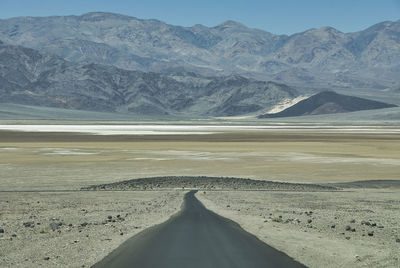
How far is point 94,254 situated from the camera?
14.1m

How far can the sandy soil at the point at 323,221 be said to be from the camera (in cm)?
1427

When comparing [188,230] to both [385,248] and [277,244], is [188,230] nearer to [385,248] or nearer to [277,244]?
[277,244]

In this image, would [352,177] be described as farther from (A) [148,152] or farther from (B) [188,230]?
(A) [148,152]

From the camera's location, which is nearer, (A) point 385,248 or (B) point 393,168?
(A) point 385,248

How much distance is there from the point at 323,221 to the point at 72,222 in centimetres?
854

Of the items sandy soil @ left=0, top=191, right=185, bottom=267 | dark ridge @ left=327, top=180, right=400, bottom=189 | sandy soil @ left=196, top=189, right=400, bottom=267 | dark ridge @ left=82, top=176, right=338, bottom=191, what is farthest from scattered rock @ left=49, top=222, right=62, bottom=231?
dark ridge @ left=327, top=180, right=400, bottom=189

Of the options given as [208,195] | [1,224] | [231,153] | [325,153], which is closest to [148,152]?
[231,153]

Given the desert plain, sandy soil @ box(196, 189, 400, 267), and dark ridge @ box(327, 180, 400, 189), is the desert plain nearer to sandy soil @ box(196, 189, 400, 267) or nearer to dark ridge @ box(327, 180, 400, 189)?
sandy soil @ box(196, 189, 400, 267)

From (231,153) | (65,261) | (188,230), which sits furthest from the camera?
(231,153)

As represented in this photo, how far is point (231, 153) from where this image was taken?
57500 millimetres

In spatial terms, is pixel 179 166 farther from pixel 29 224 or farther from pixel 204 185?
pixel 29 224

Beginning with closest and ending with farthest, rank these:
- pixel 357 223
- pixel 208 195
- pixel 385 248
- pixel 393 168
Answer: pixel 385 248 < pixel 357 223 < pixel 208 195 < pixel 393 168

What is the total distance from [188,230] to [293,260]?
486cm

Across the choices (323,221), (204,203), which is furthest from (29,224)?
(323,221)
